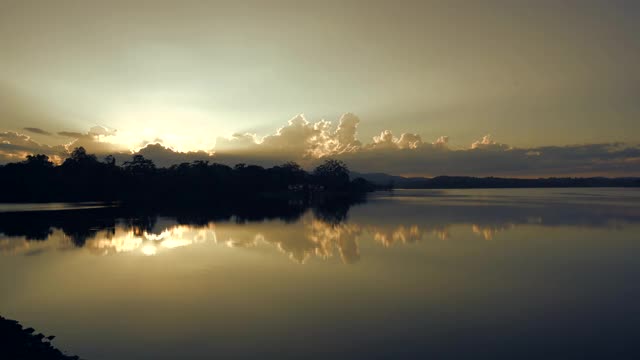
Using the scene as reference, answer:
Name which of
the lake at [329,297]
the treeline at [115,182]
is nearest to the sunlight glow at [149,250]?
the lake at [329,297]

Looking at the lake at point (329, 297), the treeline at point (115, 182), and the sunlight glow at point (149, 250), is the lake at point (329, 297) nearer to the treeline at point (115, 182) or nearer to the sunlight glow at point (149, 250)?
the sunlight glow at point (149, 250)

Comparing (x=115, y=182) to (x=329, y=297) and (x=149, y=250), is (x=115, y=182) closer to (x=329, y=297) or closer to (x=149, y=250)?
(x=149, y=250)

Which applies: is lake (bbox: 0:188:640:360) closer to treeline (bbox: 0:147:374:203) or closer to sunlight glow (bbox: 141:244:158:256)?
sunlight glow (bbox: 141:244:158:256)

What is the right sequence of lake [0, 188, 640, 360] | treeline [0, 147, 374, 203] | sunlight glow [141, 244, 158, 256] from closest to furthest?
1. lake [0, 188, 640, 360]
2. sunlight glow [141, 244, 158, 256]
3. treeline [0, 147, 374, 203]

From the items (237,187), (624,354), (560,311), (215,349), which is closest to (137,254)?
(215,349)

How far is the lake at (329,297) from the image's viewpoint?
13.2 m

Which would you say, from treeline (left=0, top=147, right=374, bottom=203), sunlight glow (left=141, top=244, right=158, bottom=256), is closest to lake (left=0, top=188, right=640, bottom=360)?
sunlight glow (left=141, top=244, right=158, bottom=256)

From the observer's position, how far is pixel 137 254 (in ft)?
101

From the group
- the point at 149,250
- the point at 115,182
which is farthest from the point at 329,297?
the point at 115,182

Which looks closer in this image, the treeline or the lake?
the lake

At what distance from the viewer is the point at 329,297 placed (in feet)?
60.7

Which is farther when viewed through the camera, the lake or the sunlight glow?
→ the sunlight glow

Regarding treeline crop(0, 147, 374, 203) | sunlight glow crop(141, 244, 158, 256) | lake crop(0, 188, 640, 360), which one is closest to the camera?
lake crop(0, 188, 640, 360)

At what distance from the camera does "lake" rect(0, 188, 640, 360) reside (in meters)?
13.2
